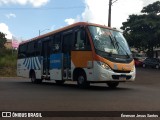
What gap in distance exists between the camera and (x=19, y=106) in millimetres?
10492

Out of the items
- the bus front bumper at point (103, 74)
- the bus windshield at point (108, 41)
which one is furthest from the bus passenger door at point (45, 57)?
the bus front bumper at point (103, 74)

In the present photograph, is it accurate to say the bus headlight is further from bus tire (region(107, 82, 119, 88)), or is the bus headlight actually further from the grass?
the grass

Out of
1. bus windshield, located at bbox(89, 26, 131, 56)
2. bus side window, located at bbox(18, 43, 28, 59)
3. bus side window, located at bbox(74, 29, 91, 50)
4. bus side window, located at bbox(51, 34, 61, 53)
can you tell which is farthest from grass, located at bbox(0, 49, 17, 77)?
bus windshield, located at bbox(89, 26, 131, 56)

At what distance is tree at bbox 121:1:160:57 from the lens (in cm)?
5144

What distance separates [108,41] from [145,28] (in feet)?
123

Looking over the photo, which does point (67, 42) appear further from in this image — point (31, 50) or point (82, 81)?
point (31, 50)

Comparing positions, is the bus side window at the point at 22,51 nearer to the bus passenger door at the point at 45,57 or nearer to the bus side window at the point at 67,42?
the bus passenger door at the point at 45,57

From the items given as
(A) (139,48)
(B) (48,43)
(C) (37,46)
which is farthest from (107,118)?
(A) (139,48)

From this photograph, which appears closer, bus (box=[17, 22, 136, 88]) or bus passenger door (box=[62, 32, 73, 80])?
bus (box=[17, 22, 136, 88])

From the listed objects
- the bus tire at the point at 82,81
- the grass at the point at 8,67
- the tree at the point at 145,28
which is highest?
the tree at the point at 145,28

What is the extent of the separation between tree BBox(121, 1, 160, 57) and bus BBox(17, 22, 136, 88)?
32.3 metres

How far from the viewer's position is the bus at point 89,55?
1627 cm

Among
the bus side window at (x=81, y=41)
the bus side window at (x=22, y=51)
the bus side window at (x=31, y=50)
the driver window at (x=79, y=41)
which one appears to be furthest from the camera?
the bus side window at (x=22, y=51)

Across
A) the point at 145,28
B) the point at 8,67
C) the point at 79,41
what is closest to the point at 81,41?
the point at 79,41
